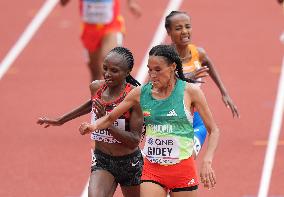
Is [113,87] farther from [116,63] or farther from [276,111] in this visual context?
[276,111]

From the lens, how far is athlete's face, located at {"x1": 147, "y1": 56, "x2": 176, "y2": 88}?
868 centimetres

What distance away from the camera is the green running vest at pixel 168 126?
28.5 feet

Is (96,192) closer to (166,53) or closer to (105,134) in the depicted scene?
(105,134)

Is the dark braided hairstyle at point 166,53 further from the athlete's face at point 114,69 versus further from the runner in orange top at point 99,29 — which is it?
the runner in orange top at point 99,29

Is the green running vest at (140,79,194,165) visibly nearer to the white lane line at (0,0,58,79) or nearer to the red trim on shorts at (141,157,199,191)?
the red trim on shorts at (141,157,199,191)

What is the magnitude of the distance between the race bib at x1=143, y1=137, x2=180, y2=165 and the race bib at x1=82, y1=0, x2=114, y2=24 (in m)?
5.30

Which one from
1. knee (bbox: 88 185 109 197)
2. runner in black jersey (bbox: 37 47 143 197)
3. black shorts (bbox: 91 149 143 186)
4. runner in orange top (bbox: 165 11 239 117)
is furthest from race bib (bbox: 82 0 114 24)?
knee (bbox: 88 185 109 197)

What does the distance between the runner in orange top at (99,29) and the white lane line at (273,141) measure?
2.09 metres

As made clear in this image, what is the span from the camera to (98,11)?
13977 millimetres

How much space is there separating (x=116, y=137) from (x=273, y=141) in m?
4.62

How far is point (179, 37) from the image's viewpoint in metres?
10.4

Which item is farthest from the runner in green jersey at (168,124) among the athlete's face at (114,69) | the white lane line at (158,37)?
the white lane line at (158,37)

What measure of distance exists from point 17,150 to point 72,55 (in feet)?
16.1

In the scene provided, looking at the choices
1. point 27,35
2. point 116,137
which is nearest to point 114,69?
point 116,137
